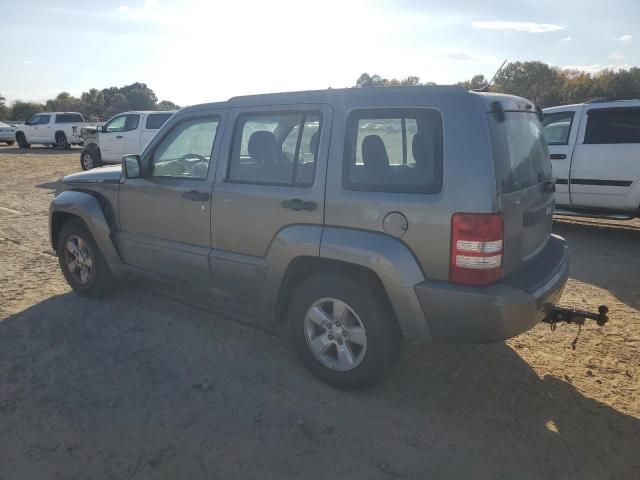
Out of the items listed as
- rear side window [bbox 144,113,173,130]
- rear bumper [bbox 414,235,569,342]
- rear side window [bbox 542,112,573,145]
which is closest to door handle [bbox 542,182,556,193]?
rear bumper [bbox 414,235,569,342]

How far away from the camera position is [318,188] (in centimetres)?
318

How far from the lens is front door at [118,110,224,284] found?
3.82 meters

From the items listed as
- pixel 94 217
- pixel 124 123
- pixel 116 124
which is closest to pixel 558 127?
pixel 94 217

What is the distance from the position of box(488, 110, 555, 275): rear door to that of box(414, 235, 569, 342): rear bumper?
17cm

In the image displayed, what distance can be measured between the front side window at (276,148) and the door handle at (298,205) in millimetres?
127

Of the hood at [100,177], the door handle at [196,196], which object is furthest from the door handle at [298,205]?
the hood at [100,177]

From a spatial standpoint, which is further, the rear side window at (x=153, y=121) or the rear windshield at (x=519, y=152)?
the rear side window at (x=153, y=121)

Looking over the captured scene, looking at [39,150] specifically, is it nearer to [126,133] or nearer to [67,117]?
[67,117]

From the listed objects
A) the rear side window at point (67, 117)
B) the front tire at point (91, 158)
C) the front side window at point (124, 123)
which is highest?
the rear side window at point (67, 117)

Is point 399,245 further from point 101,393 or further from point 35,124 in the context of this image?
point 35,124

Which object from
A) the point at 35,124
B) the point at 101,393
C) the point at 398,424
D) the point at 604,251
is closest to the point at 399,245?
the point at 398,424

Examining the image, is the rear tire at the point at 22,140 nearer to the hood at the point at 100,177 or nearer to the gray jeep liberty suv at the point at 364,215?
the hood at the point at 100,177

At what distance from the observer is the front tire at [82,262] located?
4.71 meters

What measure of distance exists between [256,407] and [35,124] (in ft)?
86.5
